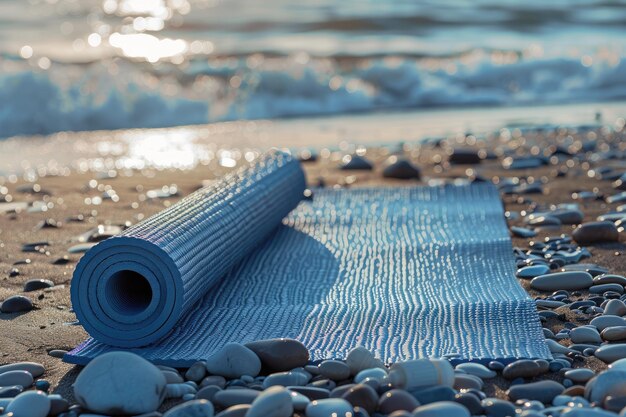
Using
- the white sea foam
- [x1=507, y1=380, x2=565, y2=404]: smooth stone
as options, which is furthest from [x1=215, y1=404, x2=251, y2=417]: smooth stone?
the white sea foam

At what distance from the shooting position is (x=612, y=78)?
1258 centimetres

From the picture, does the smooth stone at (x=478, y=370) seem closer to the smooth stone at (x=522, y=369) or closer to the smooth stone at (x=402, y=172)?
the smooth stone at (x=522, y=369)

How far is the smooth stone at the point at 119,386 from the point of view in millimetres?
2629

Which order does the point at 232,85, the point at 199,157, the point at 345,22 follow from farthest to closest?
the point at 345,22
the point at 232,85
the point at 199,157

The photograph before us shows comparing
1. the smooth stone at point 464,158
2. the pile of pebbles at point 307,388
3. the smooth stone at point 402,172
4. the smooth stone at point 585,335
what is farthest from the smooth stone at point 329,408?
the smooth stone at point 464,158

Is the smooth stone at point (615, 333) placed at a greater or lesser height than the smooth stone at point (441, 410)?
greater

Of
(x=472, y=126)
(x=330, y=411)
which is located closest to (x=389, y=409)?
(x=330, y=411)

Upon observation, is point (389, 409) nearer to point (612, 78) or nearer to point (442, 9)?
point (612, 78)

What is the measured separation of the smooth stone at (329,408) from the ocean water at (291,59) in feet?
28.3

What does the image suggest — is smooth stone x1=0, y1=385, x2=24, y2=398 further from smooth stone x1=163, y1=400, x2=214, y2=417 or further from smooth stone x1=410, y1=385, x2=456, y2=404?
smooth stone x1=410, y1=385, x2=456, y2=404

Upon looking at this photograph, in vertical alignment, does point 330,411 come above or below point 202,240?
below

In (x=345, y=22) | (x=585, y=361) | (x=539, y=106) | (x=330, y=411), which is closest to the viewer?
(x=330, y=411)

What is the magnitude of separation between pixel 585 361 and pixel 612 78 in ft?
33.8

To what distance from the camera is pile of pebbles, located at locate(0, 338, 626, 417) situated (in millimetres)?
2527
